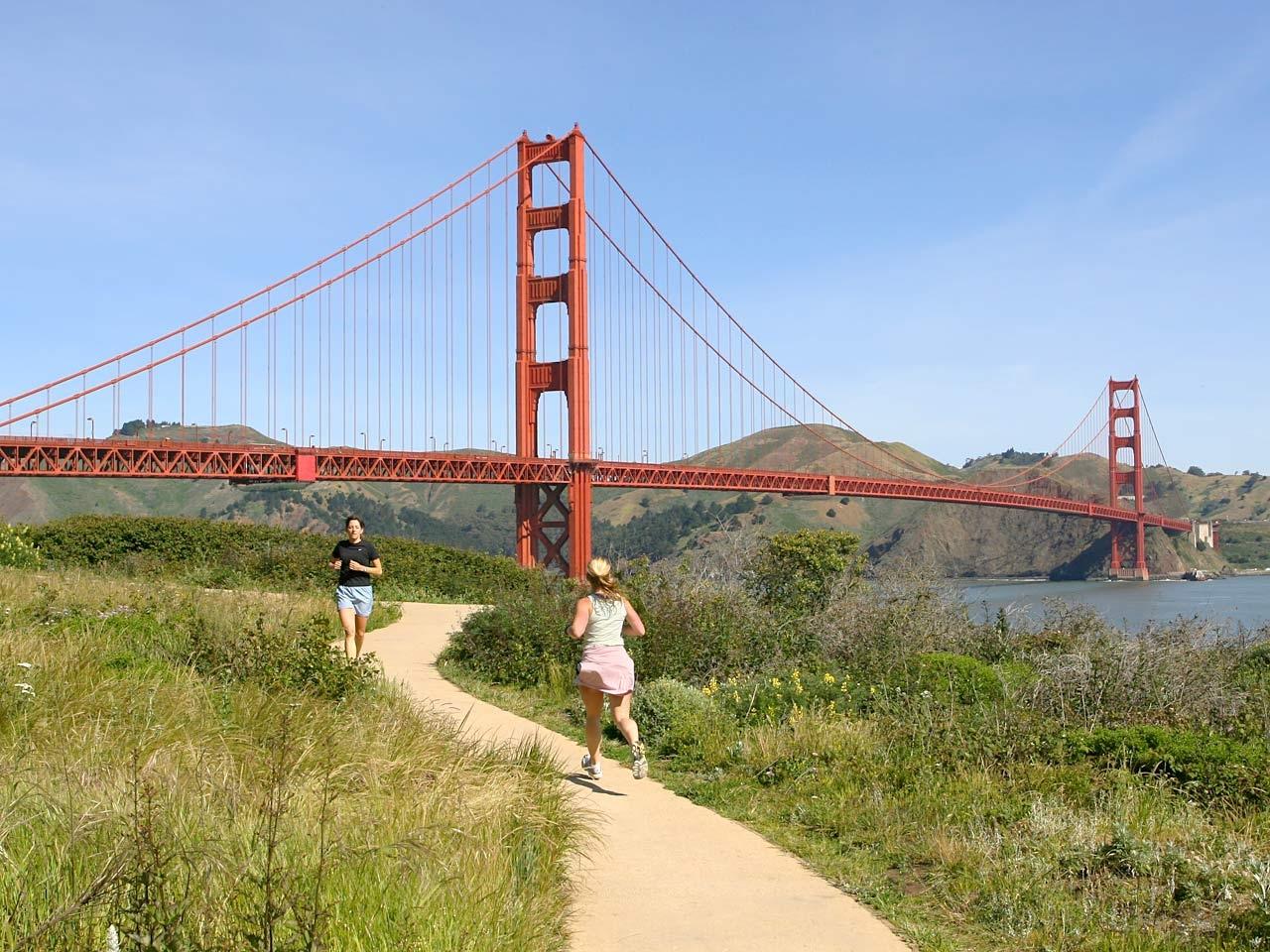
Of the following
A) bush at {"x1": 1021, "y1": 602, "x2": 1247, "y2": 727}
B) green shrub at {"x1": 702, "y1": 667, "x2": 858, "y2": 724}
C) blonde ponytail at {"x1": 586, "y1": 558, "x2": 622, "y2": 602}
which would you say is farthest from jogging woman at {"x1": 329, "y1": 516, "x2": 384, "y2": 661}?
bush at {"x1": 1021, "y1": 602, "x2": 1247, "y2": 727}

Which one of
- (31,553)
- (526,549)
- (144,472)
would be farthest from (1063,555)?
(31,553)

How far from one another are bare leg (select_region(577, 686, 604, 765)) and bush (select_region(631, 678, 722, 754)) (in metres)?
0.93

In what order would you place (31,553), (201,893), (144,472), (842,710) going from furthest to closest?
(144,472) → (31,553) → (842,710) → (201,893)

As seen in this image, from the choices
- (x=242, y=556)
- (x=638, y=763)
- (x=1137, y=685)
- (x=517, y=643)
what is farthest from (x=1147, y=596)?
(x=638, y=763)

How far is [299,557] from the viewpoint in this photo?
19.0 m

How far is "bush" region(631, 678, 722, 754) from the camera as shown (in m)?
8.38

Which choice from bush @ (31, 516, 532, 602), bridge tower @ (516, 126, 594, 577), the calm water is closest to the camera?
bush @ (31, 516, 532, 602)

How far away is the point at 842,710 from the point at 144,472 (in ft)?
76.5

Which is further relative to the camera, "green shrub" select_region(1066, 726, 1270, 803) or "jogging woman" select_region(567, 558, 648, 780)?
"jogging woman" select_region(567, 558, 648, 780)

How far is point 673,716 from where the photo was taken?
868cm

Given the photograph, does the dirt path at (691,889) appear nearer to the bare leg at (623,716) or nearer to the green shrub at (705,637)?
the bare leg at (623,716)

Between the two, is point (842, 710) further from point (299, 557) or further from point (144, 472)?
point (144, 472)

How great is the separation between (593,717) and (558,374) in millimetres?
31658

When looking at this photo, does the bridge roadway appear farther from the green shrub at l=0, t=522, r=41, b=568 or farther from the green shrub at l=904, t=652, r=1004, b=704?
the green shrub at l=904, t=652, r=1004, b=704
